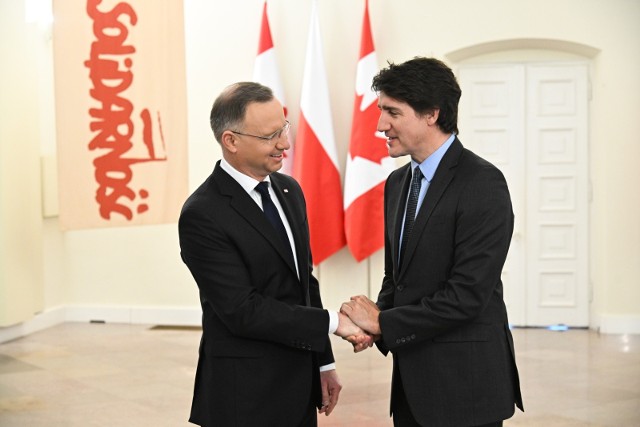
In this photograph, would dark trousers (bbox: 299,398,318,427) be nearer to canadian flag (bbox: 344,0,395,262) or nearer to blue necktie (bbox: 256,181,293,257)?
blue necktie (bbox: 256,181,293,257)

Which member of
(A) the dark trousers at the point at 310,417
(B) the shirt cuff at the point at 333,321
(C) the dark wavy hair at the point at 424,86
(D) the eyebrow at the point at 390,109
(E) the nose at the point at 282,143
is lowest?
(A) the dark trousers at the point at 310,417

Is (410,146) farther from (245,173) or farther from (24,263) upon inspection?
(24,263)

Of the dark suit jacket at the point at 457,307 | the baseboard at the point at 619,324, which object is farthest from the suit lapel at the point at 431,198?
the baseboard at the point at 619,324

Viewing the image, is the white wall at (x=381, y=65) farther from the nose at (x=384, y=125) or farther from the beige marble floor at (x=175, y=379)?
the nose at (x=384, y=125)

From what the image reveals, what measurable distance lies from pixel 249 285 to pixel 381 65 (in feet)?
19.2

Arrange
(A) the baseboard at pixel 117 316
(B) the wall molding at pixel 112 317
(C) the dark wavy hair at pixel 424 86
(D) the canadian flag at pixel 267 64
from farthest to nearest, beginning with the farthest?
(A) the baseboard at pixel 117 316 → (B) the wall molding at pixel 112 317 → (D) the canadian flag at pixel 267 64 → (C) the dark wavy hair at pixel 424 86

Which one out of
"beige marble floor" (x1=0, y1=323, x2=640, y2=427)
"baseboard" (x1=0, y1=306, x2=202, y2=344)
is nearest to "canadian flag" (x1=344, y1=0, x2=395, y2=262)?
"beige marble floor" (x1=0, y1=323, x2=640, y2=427)

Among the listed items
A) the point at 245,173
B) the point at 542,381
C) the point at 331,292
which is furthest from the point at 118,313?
the point at 245,173

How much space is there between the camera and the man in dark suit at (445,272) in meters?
2.56

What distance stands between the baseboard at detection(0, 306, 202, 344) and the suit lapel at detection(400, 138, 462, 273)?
629 centimetres

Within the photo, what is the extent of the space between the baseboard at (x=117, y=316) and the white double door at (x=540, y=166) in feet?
10.0

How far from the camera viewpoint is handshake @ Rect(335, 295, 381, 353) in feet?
9.17

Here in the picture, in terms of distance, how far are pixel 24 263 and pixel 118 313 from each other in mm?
1199

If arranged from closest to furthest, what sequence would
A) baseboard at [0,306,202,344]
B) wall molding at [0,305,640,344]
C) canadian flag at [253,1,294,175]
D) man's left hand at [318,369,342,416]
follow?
man's left hand at [318,369,342,416], canadian flag at [253,1,294,175], wall molding at [0,305,640,344], baseboard at [0,306,202,344]
